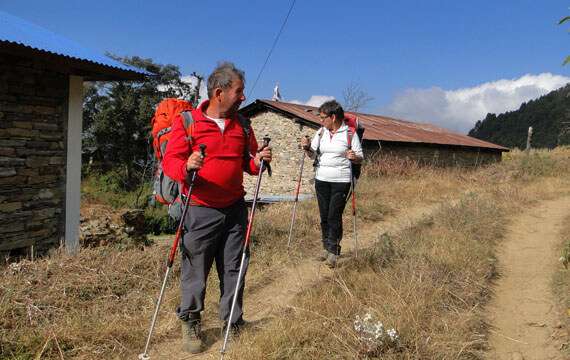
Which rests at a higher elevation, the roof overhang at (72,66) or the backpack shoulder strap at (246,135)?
the roof overhang at (72,66)

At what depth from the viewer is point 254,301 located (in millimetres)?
4363

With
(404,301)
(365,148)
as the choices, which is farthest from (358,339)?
(365,148)

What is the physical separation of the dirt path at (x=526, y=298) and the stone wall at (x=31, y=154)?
18.1ft

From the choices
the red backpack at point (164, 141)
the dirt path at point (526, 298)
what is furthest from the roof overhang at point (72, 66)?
the dirt path at point (526, 298)

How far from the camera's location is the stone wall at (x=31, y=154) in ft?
18.7

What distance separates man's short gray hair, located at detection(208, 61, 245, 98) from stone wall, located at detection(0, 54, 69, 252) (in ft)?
12.4

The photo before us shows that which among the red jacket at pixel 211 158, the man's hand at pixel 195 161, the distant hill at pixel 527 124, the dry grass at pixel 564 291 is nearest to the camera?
the man's hand at pixel 195 161

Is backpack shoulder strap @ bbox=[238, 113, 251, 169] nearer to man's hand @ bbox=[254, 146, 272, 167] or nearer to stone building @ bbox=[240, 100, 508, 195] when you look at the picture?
man's hand @ bbox=[254, 146, 272, 167]

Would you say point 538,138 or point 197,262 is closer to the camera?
point 197,262

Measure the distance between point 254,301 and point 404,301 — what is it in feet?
4.58

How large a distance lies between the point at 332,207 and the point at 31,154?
3.98m

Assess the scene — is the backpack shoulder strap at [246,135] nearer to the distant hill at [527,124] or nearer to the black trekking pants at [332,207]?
the black trekking pants at [332,207]

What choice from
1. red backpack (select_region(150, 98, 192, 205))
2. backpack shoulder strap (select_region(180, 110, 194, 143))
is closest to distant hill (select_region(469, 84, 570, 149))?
red backpack (select_region(150, 98, 192, 205))

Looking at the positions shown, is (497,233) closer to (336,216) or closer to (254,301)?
(336,216)
